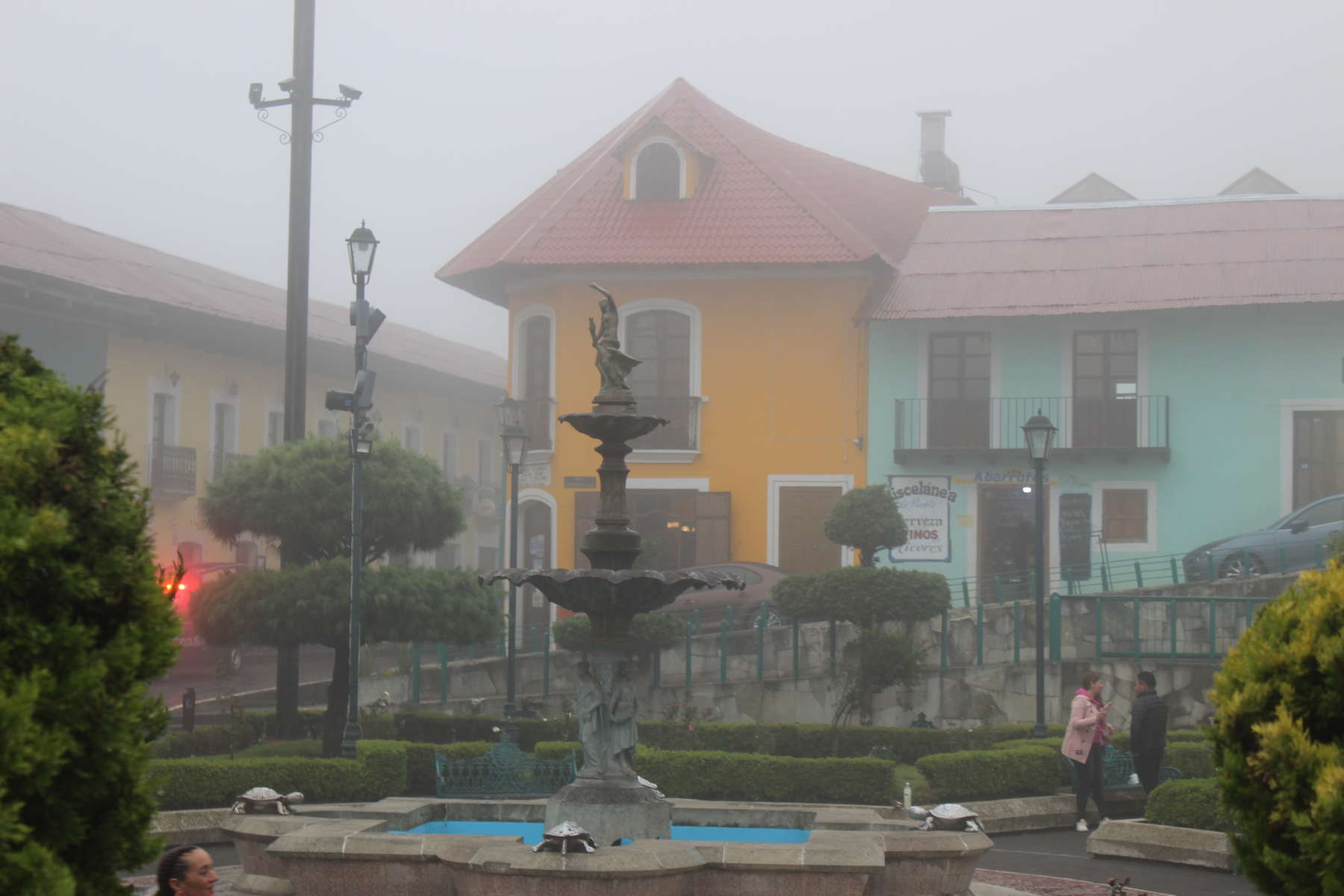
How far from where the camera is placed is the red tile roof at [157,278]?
3206 centimetres

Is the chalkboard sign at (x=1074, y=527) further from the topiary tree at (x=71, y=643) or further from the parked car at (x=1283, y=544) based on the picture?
the topiary tree at (x=71, y=643)

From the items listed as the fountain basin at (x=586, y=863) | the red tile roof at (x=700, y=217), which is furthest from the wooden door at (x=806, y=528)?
the fountain basin at (x=586, y=863)

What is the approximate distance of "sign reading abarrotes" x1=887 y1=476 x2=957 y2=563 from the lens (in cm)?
3194

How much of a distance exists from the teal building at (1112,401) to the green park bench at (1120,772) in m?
13.5

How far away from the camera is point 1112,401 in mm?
31609

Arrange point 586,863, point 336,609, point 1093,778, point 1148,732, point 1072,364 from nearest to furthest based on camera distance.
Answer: point 586,863, point 1093,778, point 1148,732, point 336,609, point 1072,364

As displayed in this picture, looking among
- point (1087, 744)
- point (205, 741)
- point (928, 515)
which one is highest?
point (928, 515)

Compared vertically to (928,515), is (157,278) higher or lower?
higher

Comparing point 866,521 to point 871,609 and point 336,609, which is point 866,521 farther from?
point 336,609

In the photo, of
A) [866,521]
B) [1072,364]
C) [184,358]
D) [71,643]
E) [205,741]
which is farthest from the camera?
[184,358]

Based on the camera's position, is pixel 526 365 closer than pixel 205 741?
No

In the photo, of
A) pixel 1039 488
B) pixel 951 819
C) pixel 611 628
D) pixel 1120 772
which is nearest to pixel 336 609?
pixel 611 628

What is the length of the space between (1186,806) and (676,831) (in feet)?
14.8

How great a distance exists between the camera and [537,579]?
1191 cm
